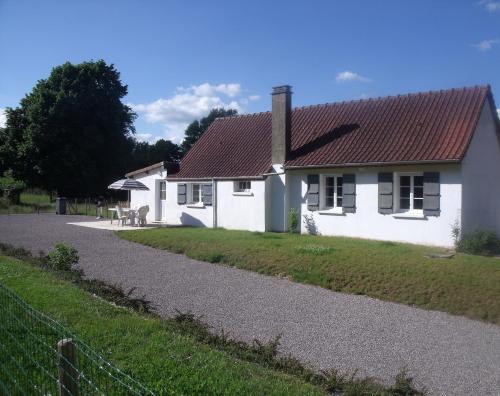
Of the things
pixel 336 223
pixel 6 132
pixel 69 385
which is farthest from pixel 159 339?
pixel 6 132

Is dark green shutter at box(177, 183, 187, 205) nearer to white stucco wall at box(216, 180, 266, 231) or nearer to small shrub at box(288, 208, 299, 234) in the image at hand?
white stucco wall at box(216, 180, 266, 231)

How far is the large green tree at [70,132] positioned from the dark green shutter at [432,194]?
3201cm

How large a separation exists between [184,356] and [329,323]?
3436 mm

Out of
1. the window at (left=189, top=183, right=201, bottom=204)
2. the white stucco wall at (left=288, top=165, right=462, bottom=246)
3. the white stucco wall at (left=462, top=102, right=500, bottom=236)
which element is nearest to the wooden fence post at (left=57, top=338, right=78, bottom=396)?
the white stucco wall at (left=288, top=165, right=462, bottom=246)

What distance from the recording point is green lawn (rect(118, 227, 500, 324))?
32.8ft

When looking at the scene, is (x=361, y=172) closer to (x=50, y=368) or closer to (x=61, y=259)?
(x=61, y=259)

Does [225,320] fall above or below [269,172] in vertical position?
below

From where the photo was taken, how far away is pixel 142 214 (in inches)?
955

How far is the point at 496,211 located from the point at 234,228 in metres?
9.88

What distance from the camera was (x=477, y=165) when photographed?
16516mm

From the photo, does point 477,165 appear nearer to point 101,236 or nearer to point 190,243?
point 190,243

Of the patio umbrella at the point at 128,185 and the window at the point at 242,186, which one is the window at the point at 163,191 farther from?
the window at the point at 242,186

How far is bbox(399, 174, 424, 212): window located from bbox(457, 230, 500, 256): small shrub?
2140 millimetres

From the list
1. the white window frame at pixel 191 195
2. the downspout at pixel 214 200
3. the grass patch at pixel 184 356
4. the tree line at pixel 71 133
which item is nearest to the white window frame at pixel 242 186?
the downspout at pixel 214 200
